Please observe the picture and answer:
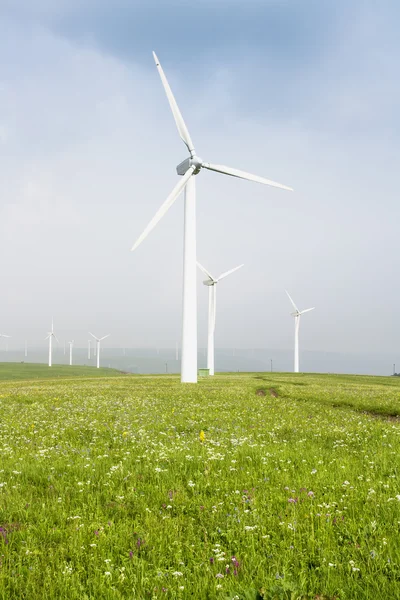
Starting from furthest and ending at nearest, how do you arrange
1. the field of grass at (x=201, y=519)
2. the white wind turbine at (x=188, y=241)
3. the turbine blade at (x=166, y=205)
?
1. the white wind turbine at (x=188, y=241)
2. the turbine blade at (x=166, y=205)
3. the field of grass at (x=201, y=519)

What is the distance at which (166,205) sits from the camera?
163 feet

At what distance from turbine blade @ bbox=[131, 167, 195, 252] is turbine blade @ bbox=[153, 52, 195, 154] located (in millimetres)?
4276

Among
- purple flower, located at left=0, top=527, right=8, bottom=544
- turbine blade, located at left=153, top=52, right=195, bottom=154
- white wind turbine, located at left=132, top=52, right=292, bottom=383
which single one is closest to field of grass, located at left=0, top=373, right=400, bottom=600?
purple flower, located at left=0, top=527, right=8, bottom=544

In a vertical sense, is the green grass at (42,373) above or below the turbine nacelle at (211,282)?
below

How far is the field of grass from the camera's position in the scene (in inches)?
197

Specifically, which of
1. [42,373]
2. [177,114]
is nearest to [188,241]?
[177,114]

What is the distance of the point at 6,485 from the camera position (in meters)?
8.73

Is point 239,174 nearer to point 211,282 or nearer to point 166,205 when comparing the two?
point 166,205

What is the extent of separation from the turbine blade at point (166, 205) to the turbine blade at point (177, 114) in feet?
14.0

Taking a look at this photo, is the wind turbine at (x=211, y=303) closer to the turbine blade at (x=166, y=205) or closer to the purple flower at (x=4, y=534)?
the turbine blade at (x=166, y=205)

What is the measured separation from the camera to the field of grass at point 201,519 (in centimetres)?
499

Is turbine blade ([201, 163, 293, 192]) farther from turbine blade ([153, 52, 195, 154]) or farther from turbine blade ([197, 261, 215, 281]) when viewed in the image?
turbine blade ([197, 261, 215, 281])

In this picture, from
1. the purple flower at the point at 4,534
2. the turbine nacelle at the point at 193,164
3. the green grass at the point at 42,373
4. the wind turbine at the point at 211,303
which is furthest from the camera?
the green grass at the point at 42,373

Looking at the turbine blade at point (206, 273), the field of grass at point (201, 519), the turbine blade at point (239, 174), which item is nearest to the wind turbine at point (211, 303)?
the turbine blade at point (206, 273)
